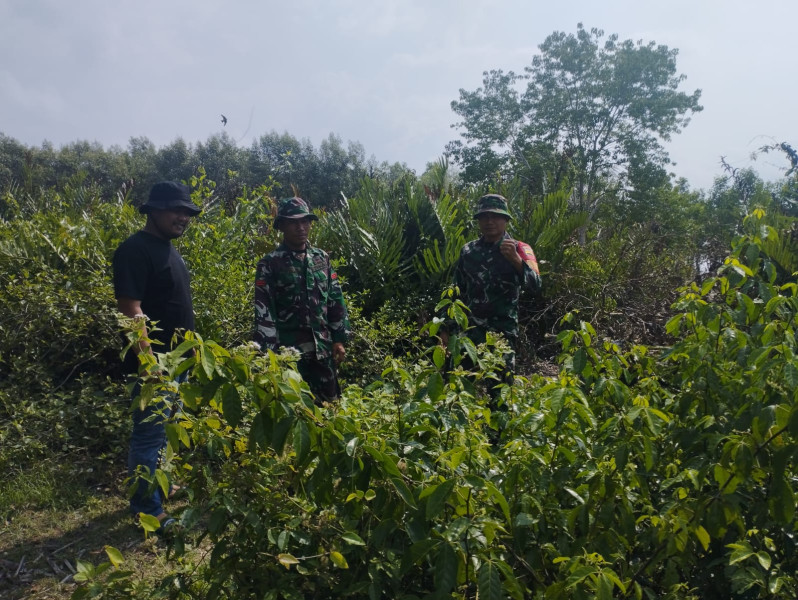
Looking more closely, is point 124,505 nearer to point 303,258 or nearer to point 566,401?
point 303,258

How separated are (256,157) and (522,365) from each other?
104 ft

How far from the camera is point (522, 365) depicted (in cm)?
563

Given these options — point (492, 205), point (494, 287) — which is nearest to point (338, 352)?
point (494, 287)

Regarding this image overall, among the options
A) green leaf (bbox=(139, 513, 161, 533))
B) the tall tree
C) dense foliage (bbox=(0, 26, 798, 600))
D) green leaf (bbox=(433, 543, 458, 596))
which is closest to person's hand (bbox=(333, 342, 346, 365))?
dense foliage (bbox=(0, 26, 798, 600))

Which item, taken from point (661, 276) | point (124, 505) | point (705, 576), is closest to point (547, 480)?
point (705, 576)

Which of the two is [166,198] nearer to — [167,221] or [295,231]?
[167,221]

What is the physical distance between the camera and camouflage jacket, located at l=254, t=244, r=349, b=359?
349cm

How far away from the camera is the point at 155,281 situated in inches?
120

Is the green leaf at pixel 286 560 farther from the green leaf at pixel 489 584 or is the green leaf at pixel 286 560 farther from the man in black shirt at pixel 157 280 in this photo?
the man in black shirt at pixel 157 280

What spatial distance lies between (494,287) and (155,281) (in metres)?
2.02

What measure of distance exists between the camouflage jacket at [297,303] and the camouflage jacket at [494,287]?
2.90 ft

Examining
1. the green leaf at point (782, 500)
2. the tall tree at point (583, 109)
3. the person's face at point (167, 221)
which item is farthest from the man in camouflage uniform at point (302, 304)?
the tall tree at point (583, 109)

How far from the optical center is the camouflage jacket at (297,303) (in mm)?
3490

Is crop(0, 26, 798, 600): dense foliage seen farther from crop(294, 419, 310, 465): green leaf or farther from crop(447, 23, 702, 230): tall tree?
crop(447, 23, 702, 230): tall tree
